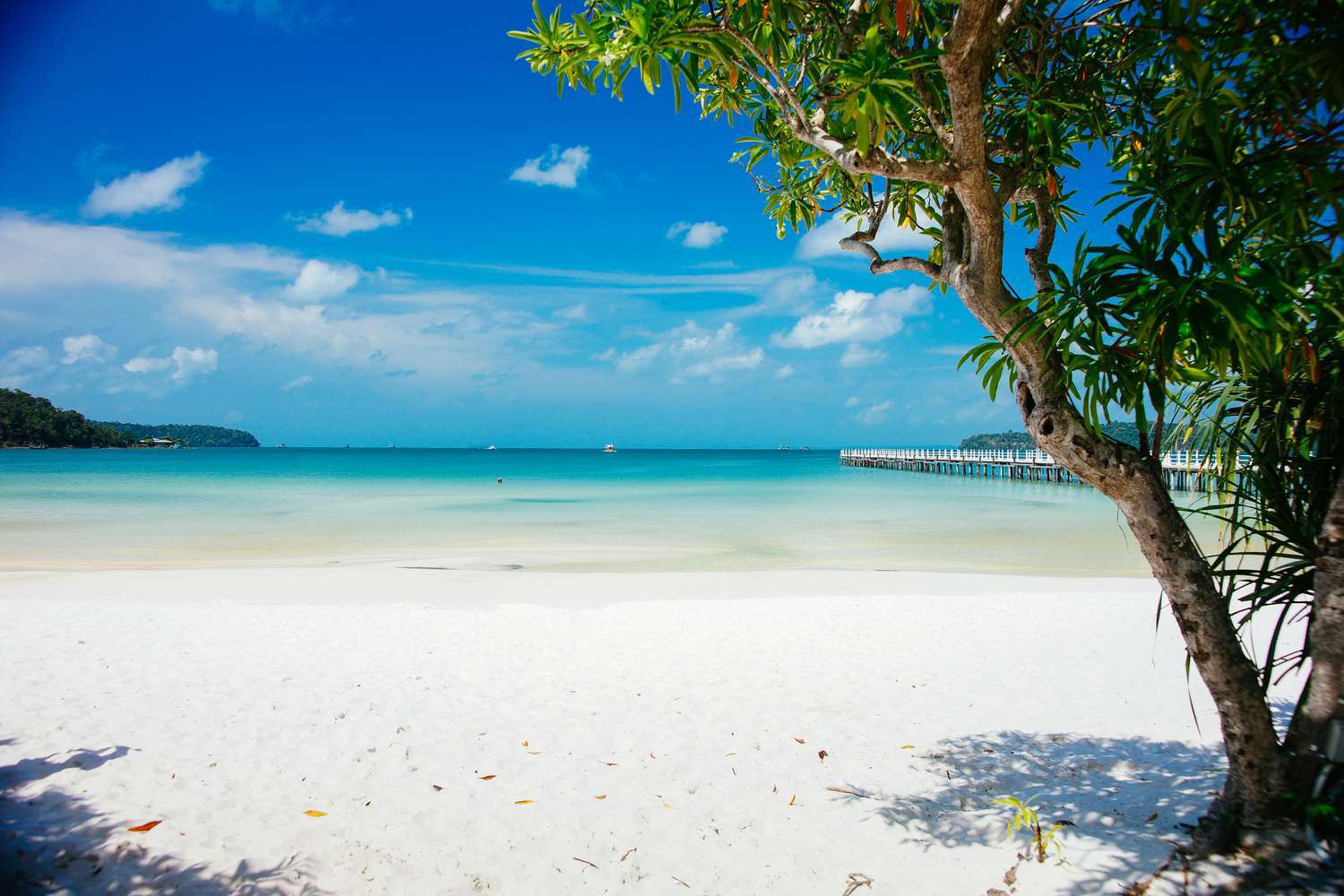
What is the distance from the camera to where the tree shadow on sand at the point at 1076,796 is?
2.95m

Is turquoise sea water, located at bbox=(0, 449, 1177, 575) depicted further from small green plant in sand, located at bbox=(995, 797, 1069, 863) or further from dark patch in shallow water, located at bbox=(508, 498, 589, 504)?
small green plant in sand, located at bbox=(995, 797, 1069, 863)

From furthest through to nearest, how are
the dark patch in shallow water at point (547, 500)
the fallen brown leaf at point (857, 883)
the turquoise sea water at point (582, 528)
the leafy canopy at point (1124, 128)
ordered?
1. the dark patch in shallow water at point (547, 500)
2. the turquoise sea water at point (582, 528)
3. the fallen brown leaf at point (857, 883)
4. the leafy canopy at point (1124, 128)

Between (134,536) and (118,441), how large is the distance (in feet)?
411

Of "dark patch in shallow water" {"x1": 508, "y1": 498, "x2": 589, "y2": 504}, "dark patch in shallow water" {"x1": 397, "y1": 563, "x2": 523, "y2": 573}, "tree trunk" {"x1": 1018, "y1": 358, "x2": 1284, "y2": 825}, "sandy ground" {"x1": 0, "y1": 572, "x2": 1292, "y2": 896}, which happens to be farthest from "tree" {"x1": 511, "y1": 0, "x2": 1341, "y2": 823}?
"dark patch in shallow water" {"x1": 508, "y1": 498, "x2": 589, "y2": 504}

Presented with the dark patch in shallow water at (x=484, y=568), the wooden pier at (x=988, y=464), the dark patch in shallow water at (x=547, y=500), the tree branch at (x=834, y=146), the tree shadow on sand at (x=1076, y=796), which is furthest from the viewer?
the wooden pier at (x=988, y=464)

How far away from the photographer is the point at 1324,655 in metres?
2.36

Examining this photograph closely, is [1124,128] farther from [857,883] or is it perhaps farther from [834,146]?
[857,883]

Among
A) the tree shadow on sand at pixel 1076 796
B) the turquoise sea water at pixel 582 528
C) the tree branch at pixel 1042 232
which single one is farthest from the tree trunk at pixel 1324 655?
the turquoise sea water at pixel 582 528

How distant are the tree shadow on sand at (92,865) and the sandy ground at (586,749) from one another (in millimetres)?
13

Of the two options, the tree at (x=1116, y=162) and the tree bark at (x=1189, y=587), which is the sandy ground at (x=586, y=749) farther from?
the tree at (x=1116, y=162)

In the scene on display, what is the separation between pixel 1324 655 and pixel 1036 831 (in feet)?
4.35

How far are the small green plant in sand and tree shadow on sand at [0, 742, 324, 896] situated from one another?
111 inches

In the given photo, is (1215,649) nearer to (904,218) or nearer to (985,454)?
(904,218)

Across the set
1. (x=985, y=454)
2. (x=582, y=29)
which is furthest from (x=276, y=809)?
(x=985, y=454)
